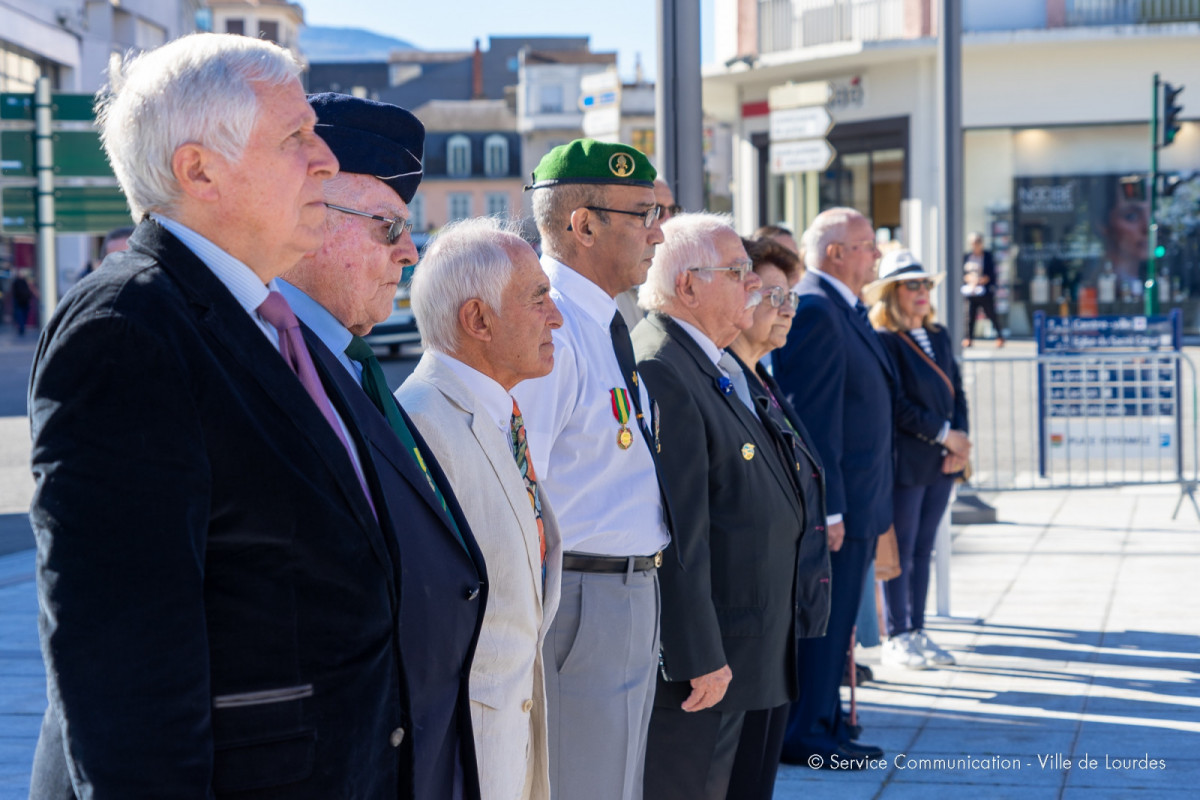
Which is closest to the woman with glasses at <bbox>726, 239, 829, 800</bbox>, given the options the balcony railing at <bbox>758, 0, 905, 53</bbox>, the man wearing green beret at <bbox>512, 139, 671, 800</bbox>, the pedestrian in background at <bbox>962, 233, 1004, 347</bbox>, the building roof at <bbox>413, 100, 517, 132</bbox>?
the man wearing green beret at <bbox>512, 139, 671, 800</bbox>

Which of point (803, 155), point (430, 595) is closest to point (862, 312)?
point (430, 595)

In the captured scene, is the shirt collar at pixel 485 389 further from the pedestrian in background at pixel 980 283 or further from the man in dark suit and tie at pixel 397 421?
the pedestrian in background at pixel 980 283

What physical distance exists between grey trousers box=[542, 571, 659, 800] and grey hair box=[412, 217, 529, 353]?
27.7 inches

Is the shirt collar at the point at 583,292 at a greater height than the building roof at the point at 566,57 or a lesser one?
lesser

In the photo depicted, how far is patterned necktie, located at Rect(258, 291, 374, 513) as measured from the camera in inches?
78.0

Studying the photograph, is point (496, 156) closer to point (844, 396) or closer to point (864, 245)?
point (864, 245)

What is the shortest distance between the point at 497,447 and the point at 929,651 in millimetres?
4275

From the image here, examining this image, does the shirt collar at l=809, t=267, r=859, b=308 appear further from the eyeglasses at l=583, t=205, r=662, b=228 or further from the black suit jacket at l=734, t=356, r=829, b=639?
the eyeglasses at l=583, t=205, r=662, b=228

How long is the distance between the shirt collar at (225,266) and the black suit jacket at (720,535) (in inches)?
68.9

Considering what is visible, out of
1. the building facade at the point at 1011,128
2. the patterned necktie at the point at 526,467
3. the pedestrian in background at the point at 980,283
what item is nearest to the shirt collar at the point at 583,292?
the patterned necktie at the point at 526,467

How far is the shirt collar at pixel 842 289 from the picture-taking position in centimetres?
564

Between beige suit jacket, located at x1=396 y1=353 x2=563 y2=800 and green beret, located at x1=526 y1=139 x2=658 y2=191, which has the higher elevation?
green beret, located at x1=526 y1=139 x2=658 y2=191

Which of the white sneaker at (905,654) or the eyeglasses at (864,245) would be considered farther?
the white sneaker at (905,654)

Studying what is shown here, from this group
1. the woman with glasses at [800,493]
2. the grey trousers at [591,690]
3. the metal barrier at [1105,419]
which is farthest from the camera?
the metal barrier at [1105,419]
